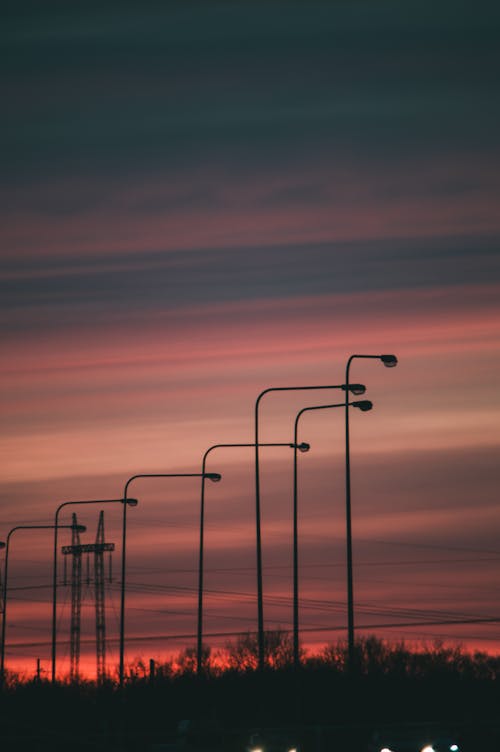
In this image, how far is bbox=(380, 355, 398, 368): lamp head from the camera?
54.2 meters

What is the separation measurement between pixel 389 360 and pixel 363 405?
3.05 m

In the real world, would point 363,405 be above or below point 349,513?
above

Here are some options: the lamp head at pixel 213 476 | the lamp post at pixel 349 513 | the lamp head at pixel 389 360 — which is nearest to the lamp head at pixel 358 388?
the lamp post at pixel 349 513

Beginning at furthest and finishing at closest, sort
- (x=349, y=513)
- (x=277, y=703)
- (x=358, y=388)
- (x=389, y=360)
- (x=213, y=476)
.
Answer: (x=277, y=703), (x=213, y=476), (x=358, y=388), (x=389, y=360), (x=349, y=513)

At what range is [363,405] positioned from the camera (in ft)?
186

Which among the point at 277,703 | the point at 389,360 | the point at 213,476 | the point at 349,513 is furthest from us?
the point at 277,703

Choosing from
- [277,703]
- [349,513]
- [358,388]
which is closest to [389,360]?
[358,388]

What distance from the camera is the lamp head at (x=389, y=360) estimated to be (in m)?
54.2

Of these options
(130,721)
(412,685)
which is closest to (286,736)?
(130,721)

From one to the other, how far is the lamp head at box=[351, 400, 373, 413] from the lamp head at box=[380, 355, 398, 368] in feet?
8.61

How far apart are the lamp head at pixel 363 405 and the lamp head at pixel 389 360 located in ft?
8.61

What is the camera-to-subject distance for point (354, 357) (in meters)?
57.0

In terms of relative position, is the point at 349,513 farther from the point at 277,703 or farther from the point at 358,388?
the point at 277,703

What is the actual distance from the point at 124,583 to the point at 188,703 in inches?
653
